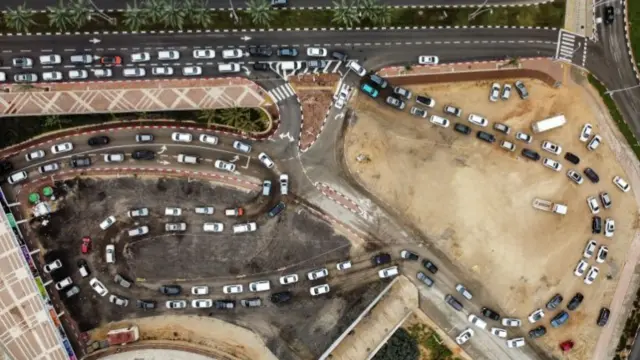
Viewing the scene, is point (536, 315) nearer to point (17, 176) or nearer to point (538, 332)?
point (538, 332)

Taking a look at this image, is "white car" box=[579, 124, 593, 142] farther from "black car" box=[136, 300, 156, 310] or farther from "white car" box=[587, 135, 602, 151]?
"black car" box=[136, 300, 156, 310]

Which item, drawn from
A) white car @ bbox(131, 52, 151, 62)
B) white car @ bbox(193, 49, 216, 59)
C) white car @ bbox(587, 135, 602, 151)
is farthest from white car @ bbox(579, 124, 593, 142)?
white car @ bbox(131, 52, 151, 62)

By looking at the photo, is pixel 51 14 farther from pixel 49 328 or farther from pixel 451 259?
pixel 451 259

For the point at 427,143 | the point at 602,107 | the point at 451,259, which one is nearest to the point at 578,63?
the point at 602,107

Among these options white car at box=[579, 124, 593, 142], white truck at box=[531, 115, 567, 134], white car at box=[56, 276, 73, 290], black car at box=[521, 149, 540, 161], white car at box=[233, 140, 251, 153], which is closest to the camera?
white car at box=[233, 140, 251, 153]

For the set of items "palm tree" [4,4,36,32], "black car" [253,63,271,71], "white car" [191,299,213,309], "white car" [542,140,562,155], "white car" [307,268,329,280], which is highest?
"palm tree" [4,4,36,32]

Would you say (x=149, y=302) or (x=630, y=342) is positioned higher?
(x=149, y=302)

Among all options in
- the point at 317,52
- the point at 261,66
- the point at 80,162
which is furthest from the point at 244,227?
the point at 317,52

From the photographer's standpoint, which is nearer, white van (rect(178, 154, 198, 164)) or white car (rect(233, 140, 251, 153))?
white van (rect(178, 154, 198, 164))
